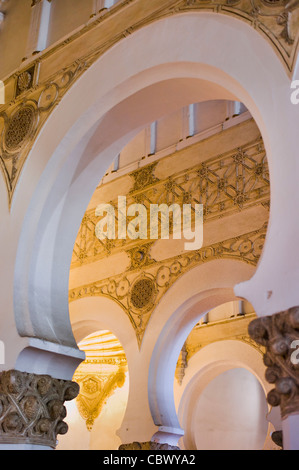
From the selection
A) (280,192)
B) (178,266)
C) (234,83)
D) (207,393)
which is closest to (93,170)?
(234,83)

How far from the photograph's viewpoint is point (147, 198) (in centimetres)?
672

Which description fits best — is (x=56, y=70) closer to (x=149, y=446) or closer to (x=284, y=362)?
(x=284, y=362)

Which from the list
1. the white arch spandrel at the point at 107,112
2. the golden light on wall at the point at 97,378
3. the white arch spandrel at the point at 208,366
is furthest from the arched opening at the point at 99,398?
the white arch spandrel at the point at 107,112

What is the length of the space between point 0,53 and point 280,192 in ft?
11.4

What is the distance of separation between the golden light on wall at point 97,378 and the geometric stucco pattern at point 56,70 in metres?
4.75

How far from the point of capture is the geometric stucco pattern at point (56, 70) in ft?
12.5

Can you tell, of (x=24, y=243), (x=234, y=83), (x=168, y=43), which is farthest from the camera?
(x=24, y=243)

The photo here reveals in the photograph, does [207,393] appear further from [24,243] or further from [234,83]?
[234,83]

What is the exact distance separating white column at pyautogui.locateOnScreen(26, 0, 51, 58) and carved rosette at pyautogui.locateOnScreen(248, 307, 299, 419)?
3.24 meters

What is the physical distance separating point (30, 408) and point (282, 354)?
1.80 meters

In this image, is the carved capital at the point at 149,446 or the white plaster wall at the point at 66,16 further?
the carved capital at the point at 149,446

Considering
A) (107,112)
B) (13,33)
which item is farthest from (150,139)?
(107,112)

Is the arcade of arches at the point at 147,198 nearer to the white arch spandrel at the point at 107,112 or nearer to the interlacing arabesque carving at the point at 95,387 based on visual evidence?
the white arch spandrel at the point at 107,112
